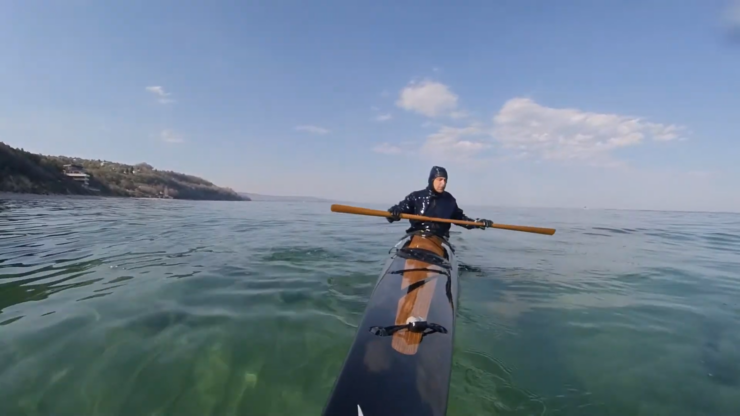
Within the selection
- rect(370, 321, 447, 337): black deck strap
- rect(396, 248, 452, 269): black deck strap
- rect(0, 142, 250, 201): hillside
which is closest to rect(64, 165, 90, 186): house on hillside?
rect(0, 142, 250, 201): hillside

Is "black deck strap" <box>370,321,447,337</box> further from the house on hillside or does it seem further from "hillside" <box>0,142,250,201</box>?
the house on hillside

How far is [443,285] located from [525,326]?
1.47 meters

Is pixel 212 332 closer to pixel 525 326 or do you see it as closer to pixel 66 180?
pixel 525 326

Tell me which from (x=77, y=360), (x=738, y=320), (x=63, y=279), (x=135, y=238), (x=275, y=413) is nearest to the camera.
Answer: (x=275, y=413)

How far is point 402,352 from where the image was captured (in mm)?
3111

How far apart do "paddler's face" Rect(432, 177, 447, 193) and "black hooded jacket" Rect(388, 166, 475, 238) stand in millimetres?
73

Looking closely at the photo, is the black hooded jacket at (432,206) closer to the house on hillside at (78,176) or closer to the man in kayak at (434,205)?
the man in kayak at (434,205)

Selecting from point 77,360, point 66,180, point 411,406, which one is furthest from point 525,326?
point 66,180

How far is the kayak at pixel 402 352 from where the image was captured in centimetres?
259

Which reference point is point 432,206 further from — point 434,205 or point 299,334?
point 299,334

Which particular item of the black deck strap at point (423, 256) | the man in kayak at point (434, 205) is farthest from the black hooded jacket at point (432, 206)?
the black deck strap at point (423, 256)

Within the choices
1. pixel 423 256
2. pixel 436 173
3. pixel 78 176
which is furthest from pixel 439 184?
pixel 78 176

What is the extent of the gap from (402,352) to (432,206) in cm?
500

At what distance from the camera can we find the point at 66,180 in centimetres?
3594
